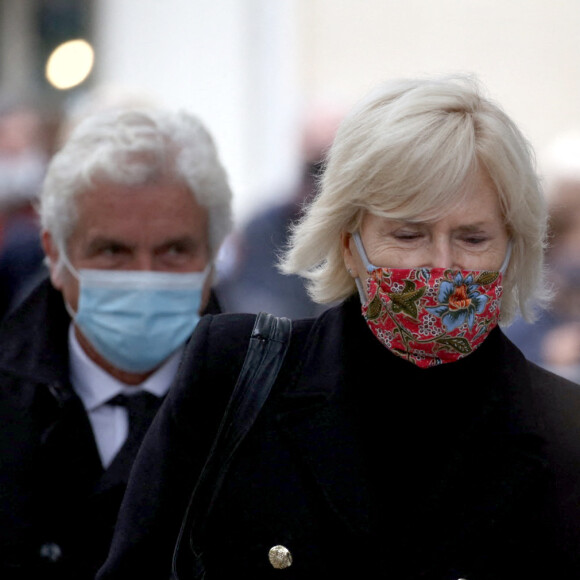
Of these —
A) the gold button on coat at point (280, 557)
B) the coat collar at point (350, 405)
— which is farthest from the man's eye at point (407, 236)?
the gold button on coat at point (280, 557)

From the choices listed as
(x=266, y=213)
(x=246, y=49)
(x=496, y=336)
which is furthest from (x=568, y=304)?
(x=246, y=49)

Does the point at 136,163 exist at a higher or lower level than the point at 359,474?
higher

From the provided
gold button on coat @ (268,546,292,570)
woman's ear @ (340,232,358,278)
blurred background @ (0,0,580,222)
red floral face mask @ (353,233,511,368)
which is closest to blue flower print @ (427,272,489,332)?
red floral face mask @ (353,233,511,368)

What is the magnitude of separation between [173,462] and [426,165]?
0.87 metres

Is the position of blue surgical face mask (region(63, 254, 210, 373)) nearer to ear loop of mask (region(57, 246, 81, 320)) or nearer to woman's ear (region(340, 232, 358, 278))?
ear loop of mask (region(57, 246, 81, 320))

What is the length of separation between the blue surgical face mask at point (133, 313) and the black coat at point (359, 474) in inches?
30.7

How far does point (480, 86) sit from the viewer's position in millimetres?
3088

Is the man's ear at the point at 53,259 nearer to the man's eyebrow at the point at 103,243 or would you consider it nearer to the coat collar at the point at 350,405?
the man's eyebrow at the point at 103,243

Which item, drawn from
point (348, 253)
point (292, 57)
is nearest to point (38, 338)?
point (348, 253)

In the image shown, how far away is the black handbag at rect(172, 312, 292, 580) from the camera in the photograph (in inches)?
112

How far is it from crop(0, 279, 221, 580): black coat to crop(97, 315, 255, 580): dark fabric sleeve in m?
0.58

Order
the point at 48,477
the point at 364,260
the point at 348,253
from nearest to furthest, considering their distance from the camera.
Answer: the point at 364,260 < the point at 348,253 < the point at 48,477

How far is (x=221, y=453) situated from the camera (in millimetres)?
2863

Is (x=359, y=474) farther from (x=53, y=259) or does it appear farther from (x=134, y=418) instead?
(x=53, y=259)
